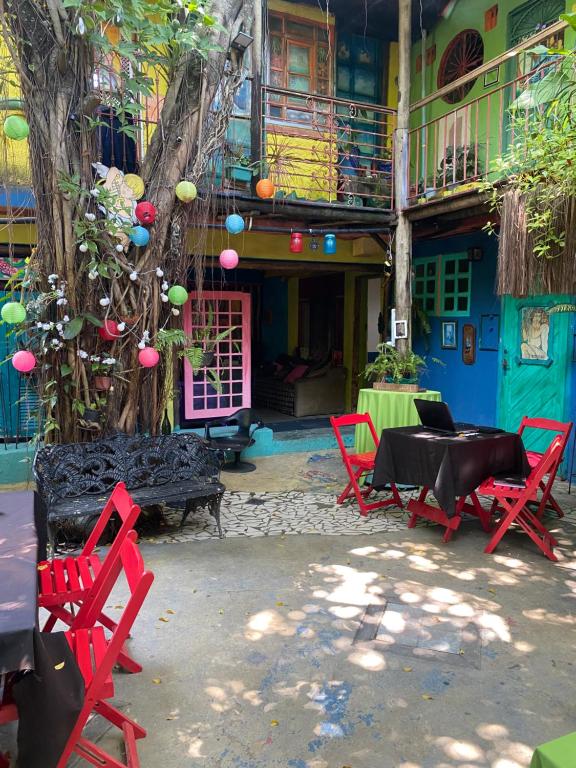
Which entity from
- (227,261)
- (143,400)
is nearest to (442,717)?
(143,400)

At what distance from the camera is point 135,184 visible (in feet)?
16.9

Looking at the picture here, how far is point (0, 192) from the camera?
21.5ft

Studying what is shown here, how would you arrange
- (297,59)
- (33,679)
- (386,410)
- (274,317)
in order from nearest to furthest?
(33,679), (386,410), (297,59), (274,317)

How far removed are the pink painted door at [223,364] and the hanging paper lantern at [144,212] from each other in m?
3.39

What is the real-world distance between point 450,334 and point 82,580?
7296mm

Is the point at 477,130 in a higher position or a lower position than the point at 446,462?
higher

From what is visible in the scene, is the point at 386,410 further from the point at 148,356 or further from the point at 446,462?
the point at 148,356

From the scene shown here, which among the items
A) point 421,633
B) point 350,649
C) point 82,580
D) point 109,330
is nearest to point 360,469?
point 421,633

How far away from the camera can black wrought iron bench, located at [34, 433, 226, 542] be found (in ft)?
15.3

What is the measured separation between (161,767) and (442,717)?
1300 mm

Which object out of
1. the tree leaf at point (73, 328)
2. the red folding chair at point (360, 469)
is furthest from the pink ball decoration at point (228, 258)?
the red folding chair at point (360, 469)

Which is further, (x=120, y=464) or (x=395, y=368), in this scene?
(x=395, y=368)

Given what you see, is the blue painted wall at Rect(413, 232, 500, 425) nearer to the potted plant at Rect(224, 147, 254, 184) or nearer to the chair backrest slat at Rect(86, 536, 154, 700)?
the potted plant at Rect(224, 147, 254, 184)

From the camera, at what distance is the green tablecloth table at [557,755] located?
140 cm
